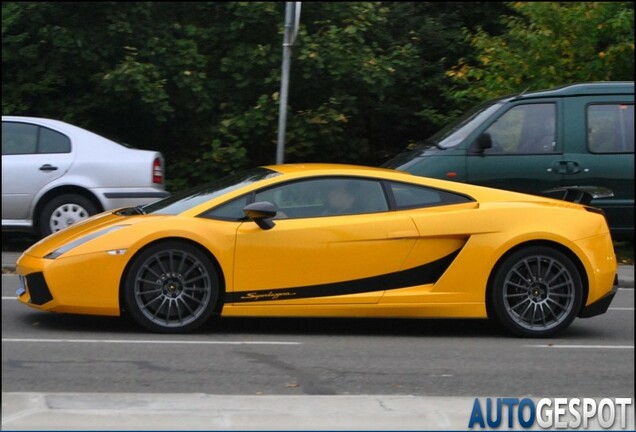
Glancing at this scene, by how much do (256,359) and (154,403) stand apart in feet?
6.62

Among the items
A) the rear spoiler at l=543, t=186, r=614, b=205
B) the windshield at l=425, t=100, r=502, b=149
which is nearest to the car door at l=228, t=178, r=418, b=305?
the rear spoiler at l=543, t=186, r=614, b=205

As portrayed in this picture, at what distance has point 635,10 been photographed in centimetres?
1438

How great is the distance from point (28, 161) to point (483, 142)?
496 cm

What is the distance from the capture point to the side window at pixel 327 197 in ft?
27.2

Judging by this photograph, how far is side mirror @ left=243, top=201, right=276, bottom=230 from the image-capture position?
7969mm

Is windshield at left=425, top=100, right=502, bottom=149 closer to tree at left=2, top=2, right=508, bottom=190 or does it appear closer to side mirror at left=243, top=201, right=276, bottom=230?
tree at left=2, top=2, right=508, bottom=190

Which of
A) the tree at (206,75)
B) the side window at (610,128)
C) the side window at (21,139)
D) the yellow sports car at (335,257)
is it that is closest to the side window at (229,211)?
the yellow sports car at (335,257)

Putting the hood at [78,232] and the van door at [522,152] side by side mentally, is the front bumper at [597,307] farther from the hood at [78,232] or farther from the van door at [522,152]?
the van door at [522,152]

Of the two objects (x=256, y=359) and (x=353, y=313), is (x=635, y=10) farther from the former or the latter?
(x=256, y=359)

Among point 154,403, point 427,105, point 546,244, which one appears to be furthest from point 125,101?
point 154,403

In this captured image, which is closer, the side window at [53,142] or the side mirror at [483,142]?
the side mirror at [483,142]

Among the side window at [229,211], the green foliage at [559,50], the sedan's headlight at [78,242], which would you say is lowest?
the sedan's headlight at [78,242]

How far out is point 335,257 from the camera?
26.5 feet

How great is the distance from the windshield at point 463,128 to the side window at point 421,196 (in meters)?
3.44
